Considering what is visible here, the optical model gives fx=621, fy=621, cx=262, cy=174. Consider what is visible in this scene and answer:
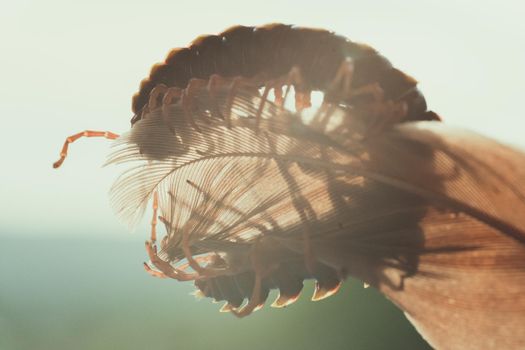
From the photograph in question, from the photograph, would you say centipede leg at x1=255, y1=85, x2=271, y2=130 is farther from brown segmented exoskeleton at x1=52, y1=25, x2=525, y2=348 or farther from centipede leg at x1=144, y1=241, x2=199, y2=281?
centipede leg at x1=144, y1=241, x2=199, y2=281

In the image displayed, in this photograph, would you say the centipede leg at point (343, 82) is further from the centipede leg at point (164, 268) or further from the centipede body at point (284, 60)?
the centipede leg at point (164, 268)

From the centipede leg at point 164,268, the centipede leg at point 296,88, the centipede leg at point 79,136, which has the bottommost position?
the centipede leg at point 164,268

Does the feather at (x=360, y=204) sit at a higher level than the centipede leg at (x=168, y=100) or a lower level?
lower

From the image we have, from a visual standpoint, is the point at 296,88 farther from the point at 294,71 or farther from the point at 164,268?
the point at 164,268

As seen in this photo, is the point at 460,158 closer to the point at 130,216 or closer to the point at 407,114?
the point at 407,114

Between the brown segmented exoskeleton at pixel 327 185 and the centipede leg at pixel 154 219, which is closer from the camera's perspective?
the brown segmented exoskeleton at pixel 327 185

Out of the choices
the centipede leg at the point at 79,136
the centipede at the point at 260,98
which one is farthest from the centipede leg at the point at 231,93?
the centipede leg at the point at 79,136

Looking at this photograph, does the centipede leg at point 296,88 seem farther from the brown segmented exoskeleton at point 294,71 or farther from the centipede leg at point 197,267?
the centipede leg at point 197,267

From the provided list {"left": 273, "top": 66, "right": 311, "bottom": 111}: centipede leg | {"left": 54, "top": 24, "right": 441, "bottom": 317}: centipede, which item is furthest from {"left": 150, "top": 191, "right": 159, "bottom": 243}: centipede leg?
{"left": 273, "top": 66, "right": 311, "bottom": 111}: centipede leg
